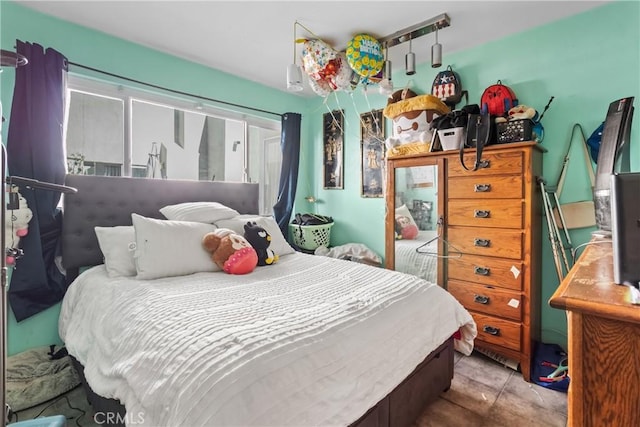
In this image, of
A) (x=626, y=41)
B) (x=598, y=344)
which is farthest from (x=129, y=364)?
(x=626, y=41)

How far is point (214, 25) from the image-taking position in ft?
7.19

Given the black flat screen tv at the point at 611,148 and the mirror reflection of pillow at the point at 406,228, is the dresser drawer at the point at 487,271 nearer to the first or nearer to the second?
the mirror reflection of pillow at the point at 406,228

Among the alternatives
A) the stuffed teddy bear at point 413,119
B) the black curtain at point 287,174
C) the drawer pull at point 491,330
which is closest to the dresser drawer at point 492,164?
the stuffed teddy bear at point 413,119

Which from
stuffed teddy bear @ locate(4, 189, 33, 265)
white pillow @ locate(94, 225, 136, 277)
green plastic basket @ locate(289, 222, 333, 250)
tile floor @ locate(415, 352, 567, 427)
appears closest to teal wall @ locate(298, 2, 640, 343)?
tile floor @ locate(415, 352, 567, 427)

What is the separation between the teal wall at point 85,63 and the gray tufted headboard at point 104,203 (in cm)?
41

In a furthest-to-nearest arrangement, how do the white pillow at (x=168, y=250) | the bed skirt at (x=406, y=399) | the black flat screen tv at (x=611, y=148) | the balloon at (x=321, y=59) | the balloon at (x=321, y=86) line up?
the balloon at (x=321, y=86)
the balloon at (x=321, y=59)
the white pillow at (x=168, y=250)
the black flat screen tv at (x=611, y=148)
the bed skirt at (x=406, y=399)

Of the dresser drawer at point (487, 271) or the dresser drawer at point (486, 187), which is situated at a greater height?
the dresser drawer at point (486, 187)

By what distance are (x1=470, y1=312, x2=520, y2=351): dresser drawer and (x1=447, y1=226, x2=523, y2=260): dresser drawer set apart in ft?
1.46

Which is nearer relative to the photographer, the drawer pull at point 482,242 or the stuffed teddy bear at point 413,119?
the drawer pull at point 482,242

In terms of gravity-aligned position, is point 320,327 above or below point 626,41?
below

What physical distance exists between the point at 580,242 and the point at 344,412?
2.12 meters

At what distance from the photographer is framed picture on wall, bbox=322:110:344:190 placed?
345cm

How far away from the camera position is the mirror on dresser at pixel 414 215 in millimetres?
2389

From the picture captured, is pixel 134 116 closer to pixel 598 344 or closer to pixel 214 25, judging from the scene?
pixel 214 25
